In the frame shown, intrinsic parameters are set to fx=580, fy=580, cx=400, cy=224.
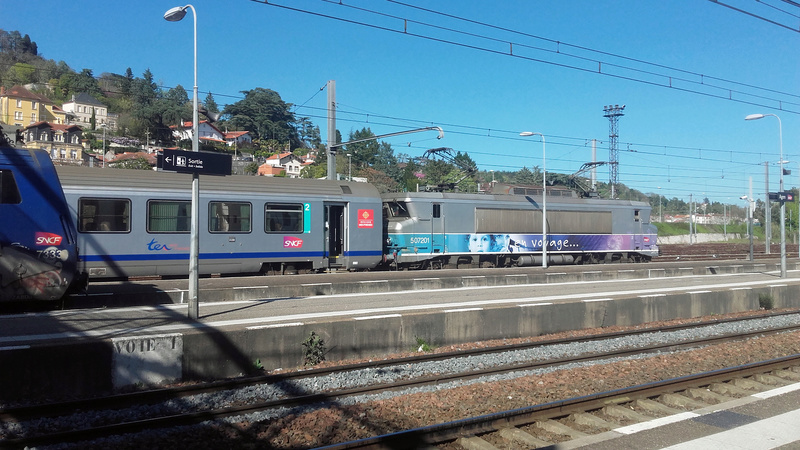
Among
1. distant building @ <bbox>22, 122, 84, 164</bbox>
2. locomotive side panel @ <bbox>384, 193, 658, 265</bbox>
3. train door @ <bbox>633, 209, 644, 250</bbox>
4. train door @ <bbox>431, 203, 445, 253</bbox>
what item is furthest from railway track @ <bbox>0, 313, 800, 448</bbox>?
distant building @ <bbox>22, 122, 84, 164</bbox>

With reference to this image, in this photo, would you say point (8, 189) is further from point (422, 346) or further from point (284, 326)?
point (422, 346)

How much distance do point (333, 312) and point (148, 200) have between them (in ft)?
29.3

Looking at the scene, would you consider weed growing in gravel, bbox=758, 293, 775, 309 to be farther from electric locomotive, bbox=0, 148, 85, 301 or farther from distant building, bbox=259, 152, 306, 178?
distant building, bbox=259, 152, 306, 178

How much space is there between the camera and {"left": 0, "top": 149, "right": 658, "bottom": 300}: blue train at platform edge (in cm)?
1188

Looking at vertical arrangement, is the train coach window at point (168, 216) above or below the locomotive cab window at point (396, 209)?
below

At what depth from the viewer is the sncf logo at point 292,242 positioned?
2108cm

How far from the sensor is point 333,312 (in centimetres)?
1329

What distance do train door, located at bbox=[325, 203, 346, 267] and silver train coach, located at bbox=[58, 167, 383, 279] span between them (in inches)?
1.5

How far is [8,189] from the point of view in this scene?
1184 cm

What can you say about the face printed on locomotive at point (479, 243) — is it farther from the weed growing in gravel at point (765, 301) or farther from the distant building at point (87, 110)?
the distant building at point (87, 110)

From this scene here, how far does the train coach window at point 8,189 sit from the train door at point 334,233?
1135 centimetres

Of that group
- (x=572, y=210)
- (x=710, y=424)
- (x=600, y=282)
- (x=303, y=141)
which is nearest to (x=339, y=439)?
(x=710, y=424)

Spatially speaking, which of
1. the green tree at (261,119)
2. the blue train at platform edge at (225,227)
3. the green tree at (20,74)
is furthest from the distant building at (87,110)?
the blue train at platform edge at (225,227)

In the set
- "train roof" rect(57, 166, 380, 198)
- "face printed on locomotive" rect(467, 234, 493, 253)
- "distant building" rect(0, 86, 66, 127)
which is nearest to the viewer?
"train roof" rect(57, 166, 380, 198)
